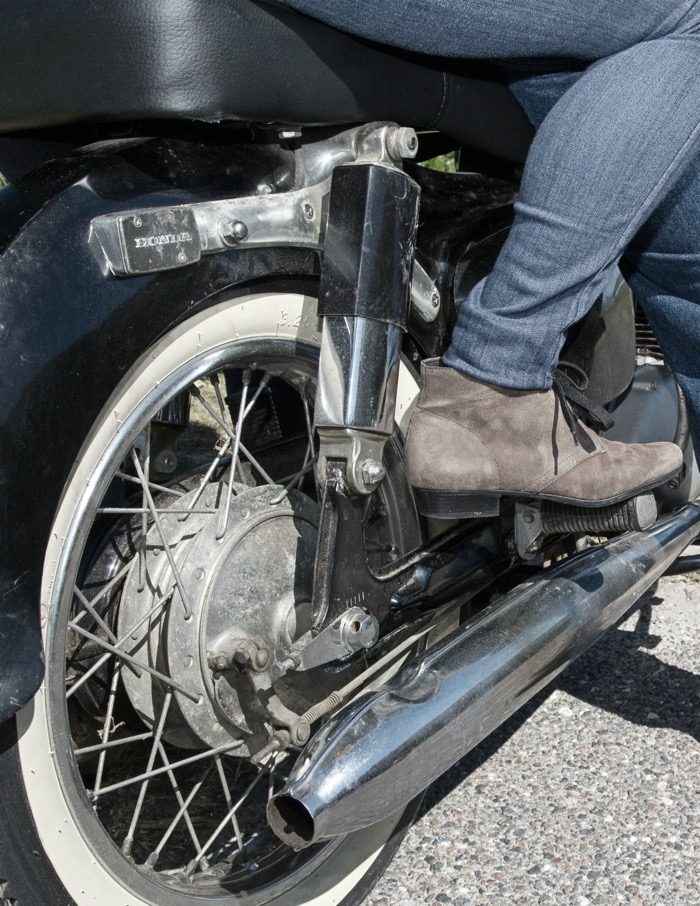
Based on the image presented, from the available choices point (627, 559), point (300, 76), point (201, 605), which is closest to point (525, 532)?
point (627, 559)

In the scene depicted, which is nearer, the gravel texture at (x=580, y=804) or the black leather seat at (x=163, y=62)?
the black leather seat at (x=163, y=62)

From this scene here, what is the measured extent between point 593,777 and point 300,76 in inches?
54.4

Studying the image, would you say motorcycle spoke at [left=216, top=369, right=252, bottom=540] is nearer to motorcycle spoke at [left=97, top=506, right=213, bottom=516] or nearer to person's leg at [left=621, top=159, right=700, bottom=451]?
motorcycle spoke at [left=97, top=506, right=213, bottom=516]

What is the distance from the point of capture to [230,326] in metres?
1.28

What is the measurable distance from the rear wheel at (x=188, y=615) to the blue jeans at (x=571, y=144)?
9.7 inches

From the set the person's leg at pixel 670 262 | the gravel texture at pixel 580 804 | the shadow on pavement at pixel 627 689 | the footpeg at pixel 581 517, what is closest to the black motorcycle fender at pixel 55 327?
the person's leg at pixel 670 262

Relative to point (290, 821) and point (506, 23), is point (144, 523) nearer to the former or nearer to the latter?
point (290, 821)

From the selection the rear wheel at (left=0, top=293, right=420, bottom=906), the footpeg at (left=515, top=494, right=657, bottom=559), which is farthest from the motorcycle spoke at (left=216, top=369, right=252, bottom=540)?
the footpeg at (left=515, top=494, right=657, bottom=559)

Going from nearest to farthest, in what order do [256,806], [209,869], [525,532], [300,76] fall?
[300,76] < [209,869] < [525,532] < [256,806]

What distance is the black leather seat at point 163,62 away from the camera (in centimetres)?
108

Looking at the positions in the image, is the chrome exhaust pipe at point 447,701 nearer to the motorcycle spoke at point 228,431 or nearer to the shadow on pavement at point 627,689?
the motorcycle spoke at point 228,431

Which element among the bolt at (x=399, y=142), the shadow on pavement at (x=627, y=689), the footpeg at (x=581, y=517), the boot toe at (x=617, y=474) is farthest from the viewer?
the shadow on pavement at (x=627, y=689)

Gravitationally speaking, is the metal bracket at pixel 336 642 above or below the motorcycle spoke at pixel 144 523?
below

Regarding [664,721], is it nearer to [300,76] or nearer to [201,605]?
[201,605]
